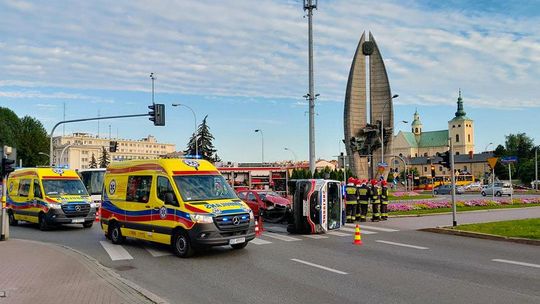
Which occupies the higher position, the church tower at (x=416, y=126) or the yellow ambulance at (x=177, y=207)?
the church tower at (x=416, y=126)

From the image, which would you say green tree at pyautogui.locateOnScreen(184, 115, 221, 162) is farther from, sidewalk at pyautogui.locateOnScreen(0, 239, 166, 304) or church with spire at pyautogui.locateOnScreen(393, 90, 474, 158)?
church with spire at pyautogui.locateOnScreen(393, 90, 474, 158)

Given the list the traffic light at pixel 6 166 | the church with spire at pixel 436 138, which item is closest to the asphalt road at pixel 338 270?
the traffic light at pixel 6 166

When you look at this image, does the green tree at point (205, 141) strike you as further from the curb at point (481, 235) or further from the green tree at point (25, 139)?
the curb at point (481, 235)

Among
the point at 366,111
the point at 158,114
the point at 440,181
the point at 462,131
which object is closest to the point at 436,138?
the point at 462,131

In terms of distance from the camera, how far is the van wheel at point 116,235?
1412 cm

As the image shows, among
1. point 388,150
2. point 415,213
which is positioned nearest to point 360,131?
point 388,150

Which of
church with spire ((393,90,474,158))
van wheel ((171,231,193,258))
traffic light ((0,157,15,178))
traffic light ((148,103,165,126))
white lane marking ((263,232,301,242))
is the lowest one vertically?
white lane marking ((263,232,301,242))

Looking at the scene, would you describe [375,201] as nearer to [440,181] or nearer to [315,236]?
[315,236]

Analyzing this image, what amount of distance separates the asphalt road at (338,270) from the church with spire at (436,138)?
149 m

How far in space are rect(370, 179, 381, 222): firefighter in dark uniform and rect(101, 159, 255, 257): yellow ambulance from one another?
368 inches

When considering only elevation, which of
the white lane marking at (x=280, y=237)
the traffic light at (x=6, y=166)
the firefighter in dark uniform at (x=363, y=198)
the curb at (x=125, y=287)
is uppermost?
the traffic light at (x=6, y=166)

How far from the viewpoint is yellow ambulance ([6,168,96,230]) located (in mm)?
18297

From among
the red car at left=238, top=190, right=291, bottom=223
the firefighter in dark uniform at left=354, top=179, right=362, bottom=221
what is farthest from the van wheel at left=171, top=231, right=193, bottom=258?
the firefighter in dark uniform at left=354, top=179, right=362, bottom=221

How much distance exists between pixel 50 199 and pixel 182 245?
30.8ft
